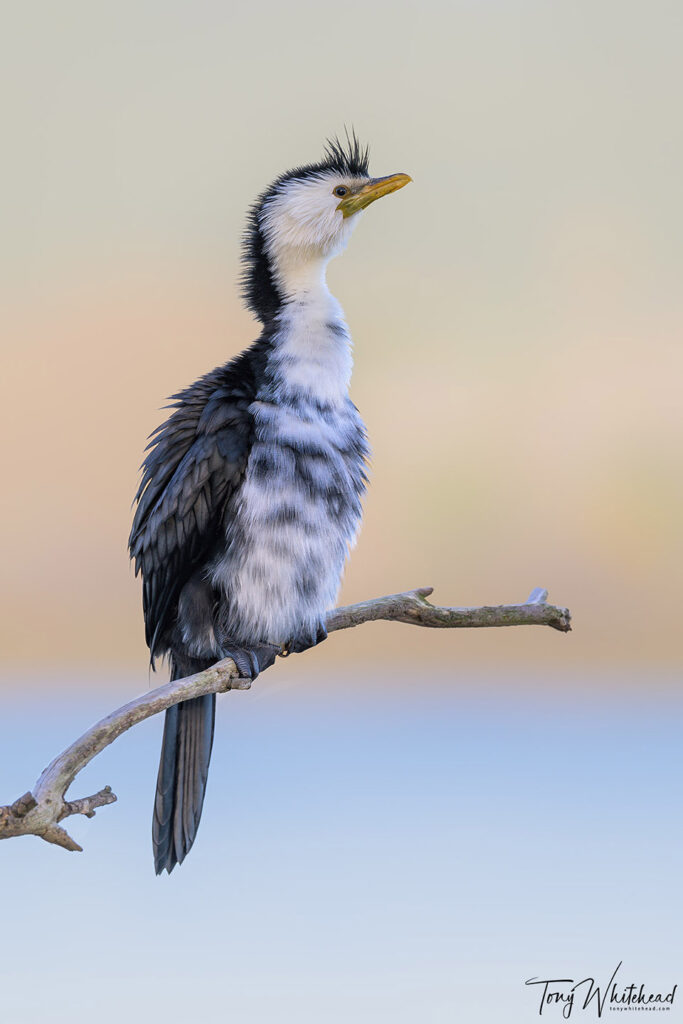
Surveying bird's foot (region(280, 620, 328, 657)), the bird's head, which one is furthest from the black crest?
bird's foot (region(280, 620, 328, 657))

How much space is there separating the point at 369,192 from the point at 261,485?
70 centimetres

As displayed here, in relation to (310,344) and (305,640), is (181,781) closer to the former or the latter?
(305,640)

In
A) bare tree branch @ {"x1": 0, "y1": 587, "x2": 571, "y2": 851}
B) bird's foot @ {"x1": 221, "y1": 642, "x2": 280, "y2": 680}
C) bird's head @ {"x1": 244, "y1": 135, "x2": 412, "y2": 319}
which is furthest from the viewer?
bird's head @ {"x1": 244, "y1": 135, "x2": 412, "y2": 319}

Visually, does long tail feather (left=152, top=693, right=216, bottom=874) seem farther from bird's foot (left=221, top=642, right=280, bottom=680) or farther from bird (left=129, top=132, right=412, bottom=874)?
bird's foot (left=221, top=642, right=280, bottom=680)

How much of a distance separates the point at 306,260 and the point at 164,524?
637 mm

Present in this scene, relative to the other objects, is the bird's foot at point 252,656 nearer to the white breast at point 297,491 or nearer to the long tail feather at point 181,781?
the white breast at point 297,491

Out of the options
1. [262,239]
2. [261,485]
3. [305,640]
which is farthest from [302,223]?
[305,640]

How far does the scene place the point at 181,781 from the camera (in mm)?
2178

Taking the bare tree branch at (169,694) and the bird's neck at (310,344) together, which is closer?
the bare tree branch at (169,694)

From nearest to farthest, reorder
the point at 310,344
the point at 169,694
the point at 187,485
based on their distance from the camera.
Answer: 1. the point at 169,694
2. the point at 187,485
3. the point at 310,344

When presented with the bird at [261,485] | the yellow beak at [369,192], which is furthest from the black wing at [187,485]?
the yellow beak at [369,192]

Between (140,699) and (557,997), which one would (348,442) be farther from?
(557,997)

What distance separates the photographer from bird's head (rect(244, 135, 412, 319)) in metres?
2.22

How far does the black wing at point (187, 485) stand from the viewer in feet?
6.83
